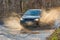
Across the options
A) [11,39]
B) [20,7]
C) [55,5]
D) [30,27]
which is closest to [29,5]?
[20,7]

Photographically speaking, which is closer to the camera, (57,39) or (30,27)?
(57,39)

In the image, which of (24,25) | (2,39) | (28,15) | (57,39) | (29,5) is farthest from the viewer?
(29,5)

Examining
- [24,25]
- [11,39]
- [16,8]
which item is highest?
[11,39]

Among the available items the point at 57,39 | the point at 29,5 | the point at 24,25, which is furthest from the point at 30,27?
the point at 29,5

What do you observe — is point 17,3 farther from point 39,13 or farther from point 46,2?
point 39,13

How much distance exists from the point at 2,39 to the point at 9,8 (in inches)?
882

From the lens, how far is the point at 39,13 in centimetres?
2111

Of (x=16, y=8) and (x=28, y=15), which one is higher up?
(x=28, y=15)

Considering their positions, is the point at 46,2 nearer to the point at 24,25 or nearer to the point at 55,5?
the point at 55,5

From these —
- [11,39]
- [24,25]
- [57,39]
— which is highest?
[57,39]

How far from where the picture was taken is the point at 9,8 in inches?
1345

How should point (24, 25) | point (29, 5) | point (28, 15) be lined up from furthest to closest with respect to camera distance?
point (29, 5) → point (28, 15) → point (24, 25)

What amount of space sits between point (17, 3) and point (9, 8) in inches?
55.1

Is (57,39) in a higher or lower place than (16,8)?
higher
